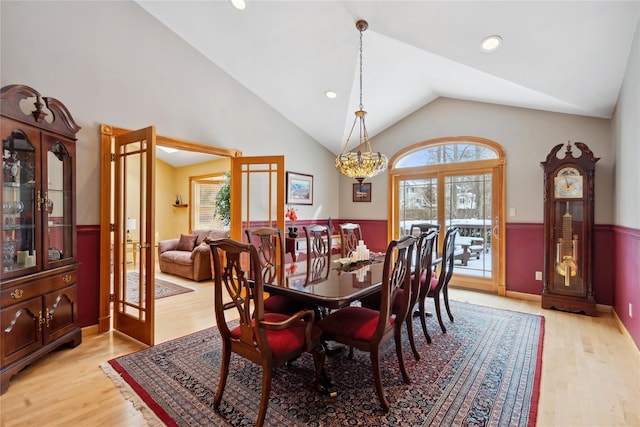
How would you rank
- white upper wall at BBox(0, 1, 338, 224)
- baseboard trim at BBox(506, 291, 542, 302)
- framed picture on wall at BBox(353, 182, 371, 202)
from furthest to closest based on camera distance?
1. framed picture on wall at BBox(353, 182, 371, 202)
2. baseboard trim at BBox(506, 291, 542, 302)
3. white upper wall at BBox(0, 1, 338, 224)

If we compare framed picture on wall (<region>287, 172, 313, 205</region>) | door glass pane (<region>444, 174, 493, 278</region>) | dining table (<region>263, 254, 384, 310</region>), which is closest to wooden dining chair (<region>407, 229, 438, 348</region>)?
dining table (<region>263, 254, 384, 310</region>)

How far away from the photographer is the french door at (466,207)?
14.8 ft

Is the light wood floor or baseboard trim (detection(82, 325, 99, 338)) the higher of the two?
baseboard trim (detection(82, 325, 99, 338))

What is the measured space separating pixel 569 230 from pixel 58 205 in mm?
5327

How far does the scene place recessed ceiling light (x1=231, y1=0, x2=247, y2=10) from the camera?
119 inches

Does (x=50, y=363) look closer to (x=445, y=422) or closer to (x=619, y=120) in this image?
(x=445, y=422)

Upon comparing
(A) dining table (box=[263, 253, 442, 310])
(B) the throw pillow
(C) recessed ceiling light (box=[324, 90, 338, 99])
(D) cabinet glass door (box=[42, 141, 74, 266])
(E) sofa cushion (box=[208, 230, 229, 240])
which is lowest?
(B) the throw pillow

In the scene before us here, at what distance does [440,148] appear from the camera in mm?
4973

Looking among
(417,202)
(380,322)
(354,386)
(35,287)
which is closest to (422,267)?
→ (380,322)

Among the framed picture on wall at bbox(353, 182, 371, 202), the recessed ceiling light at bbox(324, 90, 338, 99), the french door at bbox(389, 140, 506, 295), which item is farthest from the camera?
the framed picture on wall at bbox(353, 182, 371, 202)

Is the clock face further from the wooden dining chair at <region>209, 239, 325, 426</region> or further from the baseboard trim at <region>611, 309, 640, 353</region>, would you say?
the wooden dining chair at <region>209, 239, 325, 426</region>

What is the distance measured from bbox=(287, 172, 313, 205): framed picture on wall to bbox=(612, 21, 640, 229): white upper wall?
156 inches

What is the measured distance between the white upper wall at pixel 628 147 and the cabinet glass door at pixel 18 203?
184 inches

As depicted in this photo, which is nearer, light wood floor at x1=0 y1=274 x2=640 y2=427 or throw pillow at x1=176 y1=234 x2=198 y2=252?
light wood floor at x1=0 y1=274 x2=640 y2=427
